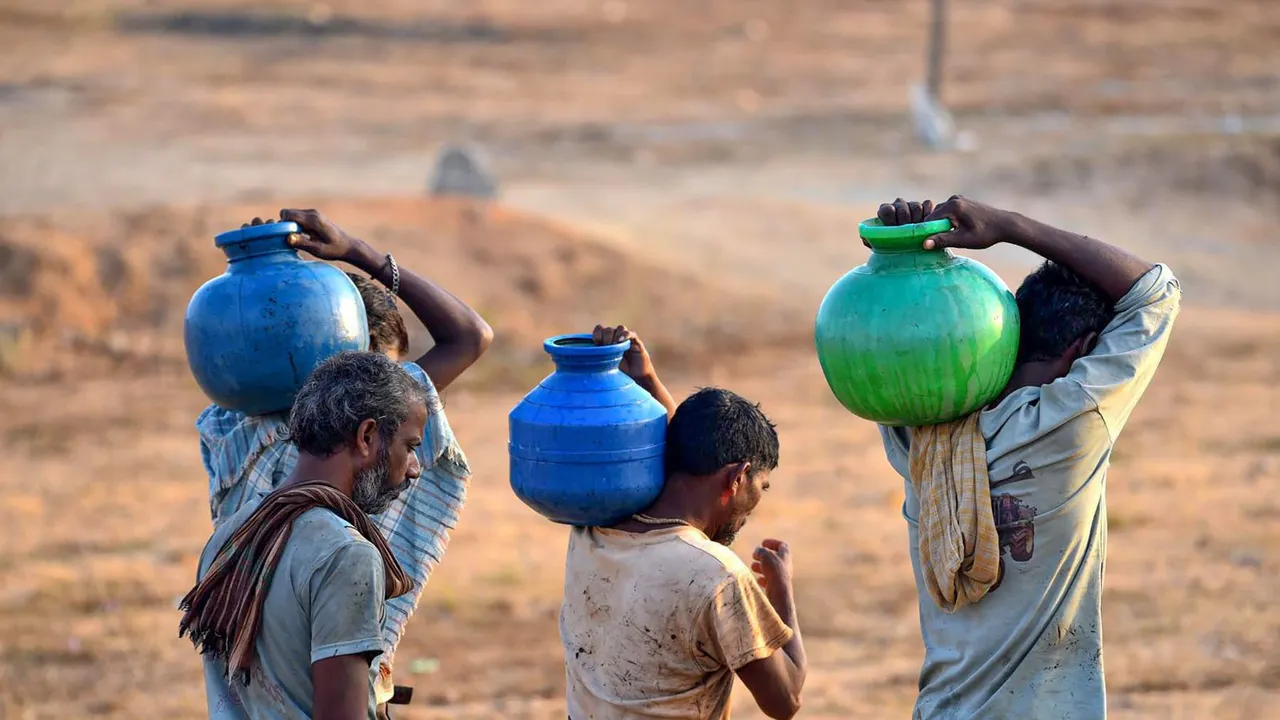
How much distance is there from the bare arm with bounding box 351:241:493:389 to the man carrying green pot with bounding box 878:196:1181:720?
1.27 meters

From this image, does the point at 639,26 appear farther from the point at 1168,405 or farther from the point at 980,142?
the point at 1168,405

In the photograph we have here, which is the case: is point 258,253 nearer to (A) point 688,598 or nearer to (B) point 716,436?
(B) point 716,436

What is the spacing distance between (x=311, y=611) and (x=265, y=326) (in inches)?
33.9

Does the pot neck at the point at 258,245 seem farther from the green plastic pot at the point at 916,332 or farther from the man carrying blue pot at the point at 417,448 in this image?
the green plastic pot at the point at 916,332

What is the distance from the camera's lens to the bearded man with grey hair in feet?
8.47

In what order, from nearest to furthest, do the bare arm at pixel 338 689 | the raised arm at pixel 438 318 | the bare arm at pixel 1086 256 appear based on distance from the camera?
the bare arm at pixel 338 689 → the bare arm at pixel 1086 256 → the raised arm at pixel 438 318

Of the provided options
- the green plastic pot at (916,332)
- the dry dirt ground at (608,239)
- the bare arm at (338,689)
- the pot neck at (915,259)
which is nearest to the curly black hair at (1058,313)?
the green plastic pot at (916,332)

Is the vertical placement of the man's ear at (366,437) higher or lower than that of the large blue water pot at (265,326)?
lower

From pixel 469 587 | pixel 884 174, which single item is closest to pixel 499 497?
pixel 469 587

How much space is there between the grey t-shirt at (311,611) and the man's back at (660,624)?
0.49m

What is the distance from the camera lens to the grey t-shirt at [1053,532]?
291cm

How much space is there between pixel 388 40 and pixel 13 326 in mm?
21115

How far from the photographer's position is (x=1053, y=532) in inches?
115

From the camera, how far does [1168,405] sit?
1284 cm
